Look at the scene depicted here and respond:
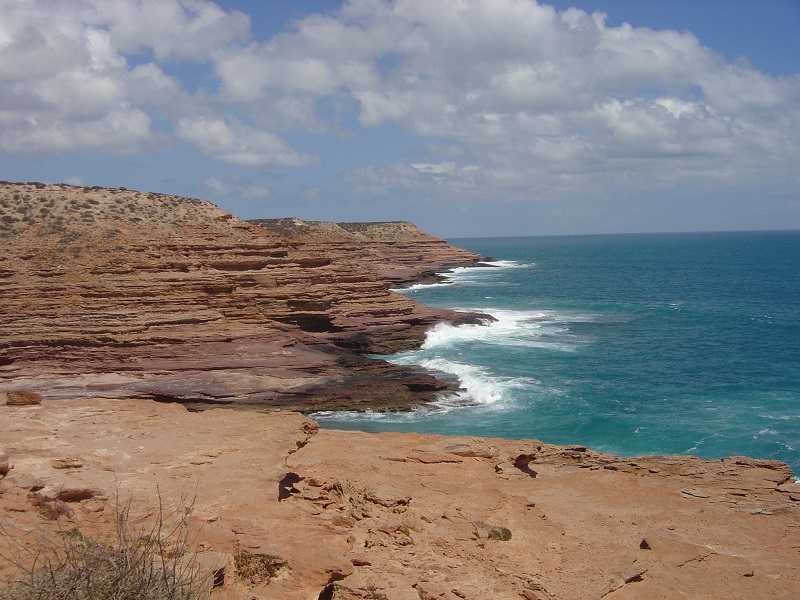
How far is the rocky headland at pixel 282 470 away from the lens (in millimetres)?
9102

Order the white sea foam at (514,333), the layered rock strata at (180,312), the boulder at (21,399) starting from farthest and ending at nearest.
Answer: the white sea foam at (514,333)
the layered rock strata at (180,312)
the boulder at (21,399)

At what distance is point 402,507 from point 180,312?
67.9 feet

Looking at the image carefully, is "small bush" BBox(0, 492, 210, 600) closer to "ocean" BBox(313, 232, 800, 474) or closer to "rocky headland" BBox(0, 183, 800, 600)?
"rocky headland" BBox(0, 183, 800, 600)

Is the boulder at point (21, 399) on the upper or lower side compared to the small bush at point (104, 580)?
lower

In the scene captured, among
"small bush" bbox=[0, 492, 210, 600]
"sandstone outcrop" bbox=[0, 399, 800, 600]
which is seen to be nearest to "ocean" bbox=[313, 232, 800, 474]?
"sandstone outcrop" bbox=[0, 399, 800, 600]

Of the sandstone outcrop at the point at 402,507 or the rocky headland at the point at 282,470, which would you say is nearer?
the sandstone outcrop at the point at 402,507

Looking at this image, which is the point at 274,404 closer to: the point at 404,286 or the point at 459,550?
the point at 459,550

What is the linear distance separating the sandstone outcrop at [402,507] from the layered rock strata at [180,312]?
9174 mm

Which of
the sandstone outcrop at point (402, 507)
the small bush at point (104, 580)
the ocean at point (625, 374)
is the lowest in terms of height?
the ocean at point (625, 374)

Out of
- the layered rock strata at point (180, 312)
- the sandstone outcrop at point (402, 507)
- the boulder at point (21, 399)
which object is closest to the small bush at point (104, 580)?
the sandstone outcrop at point (402, 507)

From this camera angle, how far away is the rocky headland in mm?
9102

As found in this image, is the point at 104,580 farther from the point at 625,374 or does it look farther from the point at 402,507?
the point at 625,374

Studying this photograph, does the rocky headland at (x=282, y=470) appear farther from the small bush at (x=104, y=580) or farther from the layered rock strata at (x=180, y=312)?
the small bush at (x=104, y=580)

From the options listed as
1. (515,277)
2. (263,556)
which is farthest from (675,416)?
(515,277)
